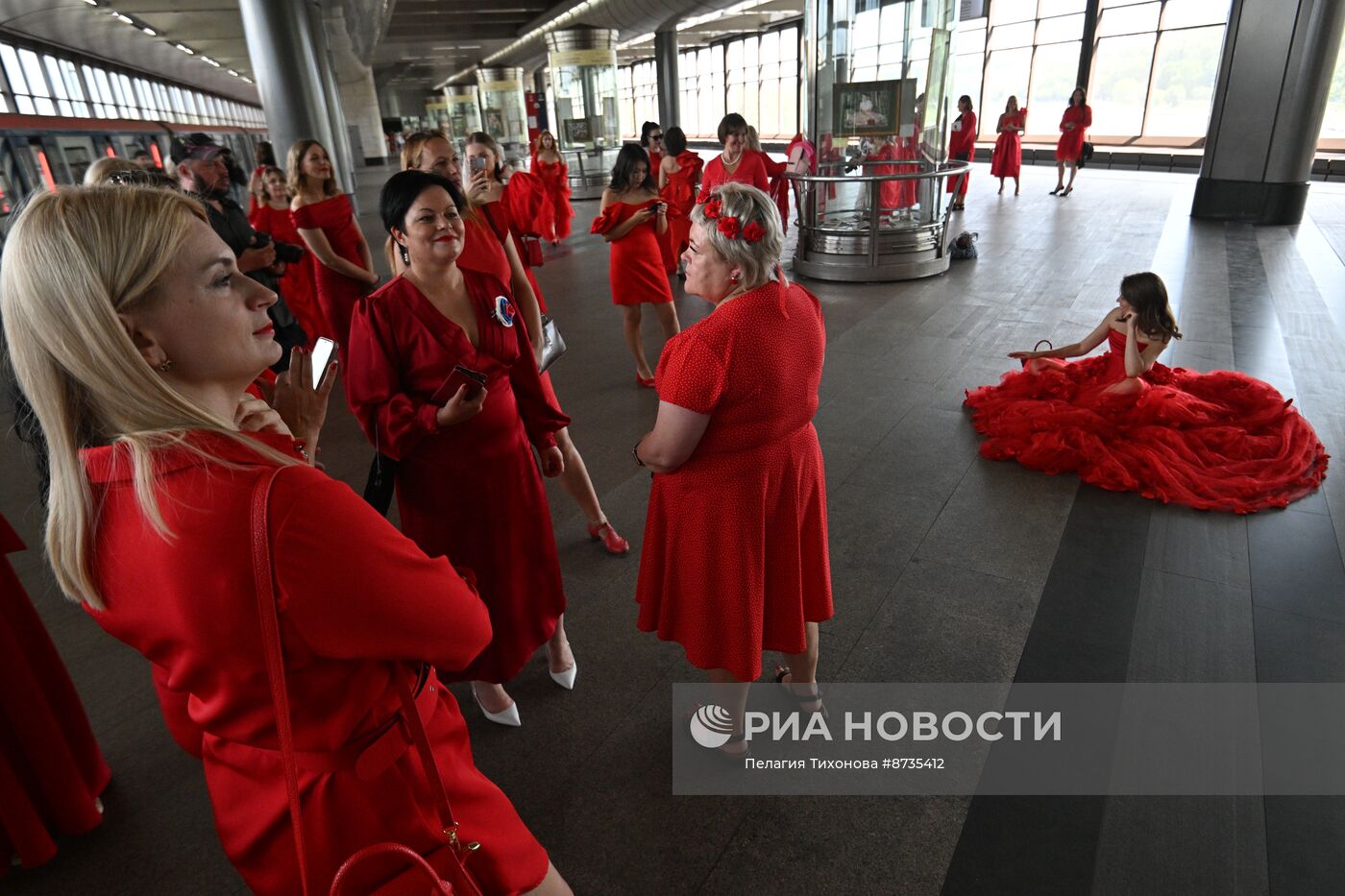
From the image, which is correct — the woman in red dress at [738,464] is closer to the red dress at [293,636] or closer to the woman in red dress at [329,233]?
the red dress at [293,636]

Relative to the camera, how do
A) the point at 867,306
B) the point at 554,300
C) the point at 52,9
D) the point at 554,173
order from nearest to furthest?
the point at 867,306 → the point at 554,300 → the point at 554,173 → the point at 52,9

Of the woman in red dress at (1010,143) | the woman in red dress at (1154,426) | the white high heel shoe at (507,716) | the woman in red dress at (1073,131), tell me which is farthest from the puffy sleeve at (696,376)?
the woman in red dress at (1073,131)

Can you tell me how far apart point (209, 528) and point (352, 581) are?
169 millimetres

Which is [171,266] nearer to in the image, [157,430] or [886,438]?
[157,430]

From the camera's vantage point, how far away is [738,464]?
1.90 meters

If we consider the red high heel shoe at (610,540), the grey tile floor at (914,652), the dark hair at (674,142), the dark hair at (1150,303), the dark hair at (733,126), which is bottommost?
the grey tile floor at (914,652)

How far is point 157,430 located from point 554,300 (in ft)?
25.4

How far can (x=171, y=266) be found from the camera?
0.92m

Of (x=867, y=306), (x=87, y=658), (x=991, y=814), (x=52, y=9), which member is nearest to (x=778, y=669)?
(x=991, y=814)

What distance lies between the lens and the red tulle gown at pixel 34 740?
6.47 feet

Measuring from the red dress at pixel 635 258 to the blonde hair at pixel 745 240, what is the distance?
11.5 feet

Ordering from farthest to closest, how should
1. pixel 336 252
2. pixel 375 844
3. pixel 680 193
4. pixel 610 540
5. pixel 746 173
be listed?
pixel 680 193 < pixel 746 173 < pixel 336 252 < pixel 610 540 < pixel 375 844

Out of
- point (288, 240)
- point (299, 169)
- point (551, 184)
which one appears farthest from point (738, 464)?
point (551, 184)

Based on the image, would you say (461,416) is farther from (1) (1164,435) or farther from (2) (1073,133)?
(2) (1073,133)
